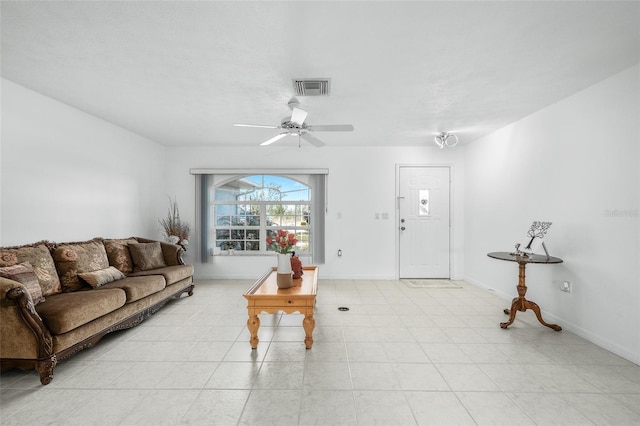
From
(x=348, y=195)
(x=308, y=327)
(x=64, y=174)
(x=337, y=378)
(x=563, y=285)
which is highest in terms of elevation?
(x=64, y=174)

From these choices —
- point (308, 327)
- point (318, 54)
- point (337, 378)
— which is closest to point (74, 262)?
point (308, 327)

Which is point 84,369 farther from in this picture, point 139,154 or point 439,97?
point 439,97

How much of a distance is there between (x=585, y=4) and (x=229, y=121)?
3.54 metres

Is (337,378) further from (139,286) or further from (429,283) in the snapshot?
(429,283)

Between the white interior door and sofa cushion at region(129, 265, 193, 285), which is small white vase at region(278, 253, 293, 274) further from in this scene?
the white interior door

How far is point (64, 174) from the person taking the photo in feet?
10.8

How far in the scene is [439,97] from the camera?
10.1ft

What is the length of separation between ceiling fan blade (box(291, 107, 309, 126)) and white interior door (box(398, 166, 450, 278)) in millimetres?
3010

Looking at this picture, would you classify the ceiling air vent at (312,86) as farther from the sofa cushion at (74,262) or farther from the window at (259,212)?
the sofa cushion at (74,262)

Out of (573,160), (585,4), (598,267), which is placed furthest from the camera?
(573,160)

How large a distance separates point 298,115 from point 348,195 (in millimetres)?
2755

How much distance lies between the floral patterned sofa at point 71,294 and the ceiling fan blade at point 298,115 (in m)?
2.39

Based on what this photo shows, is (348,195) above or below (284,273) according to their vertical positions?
above

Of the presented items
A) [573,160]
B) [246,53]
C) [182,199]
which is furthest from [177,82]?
[573,160]
